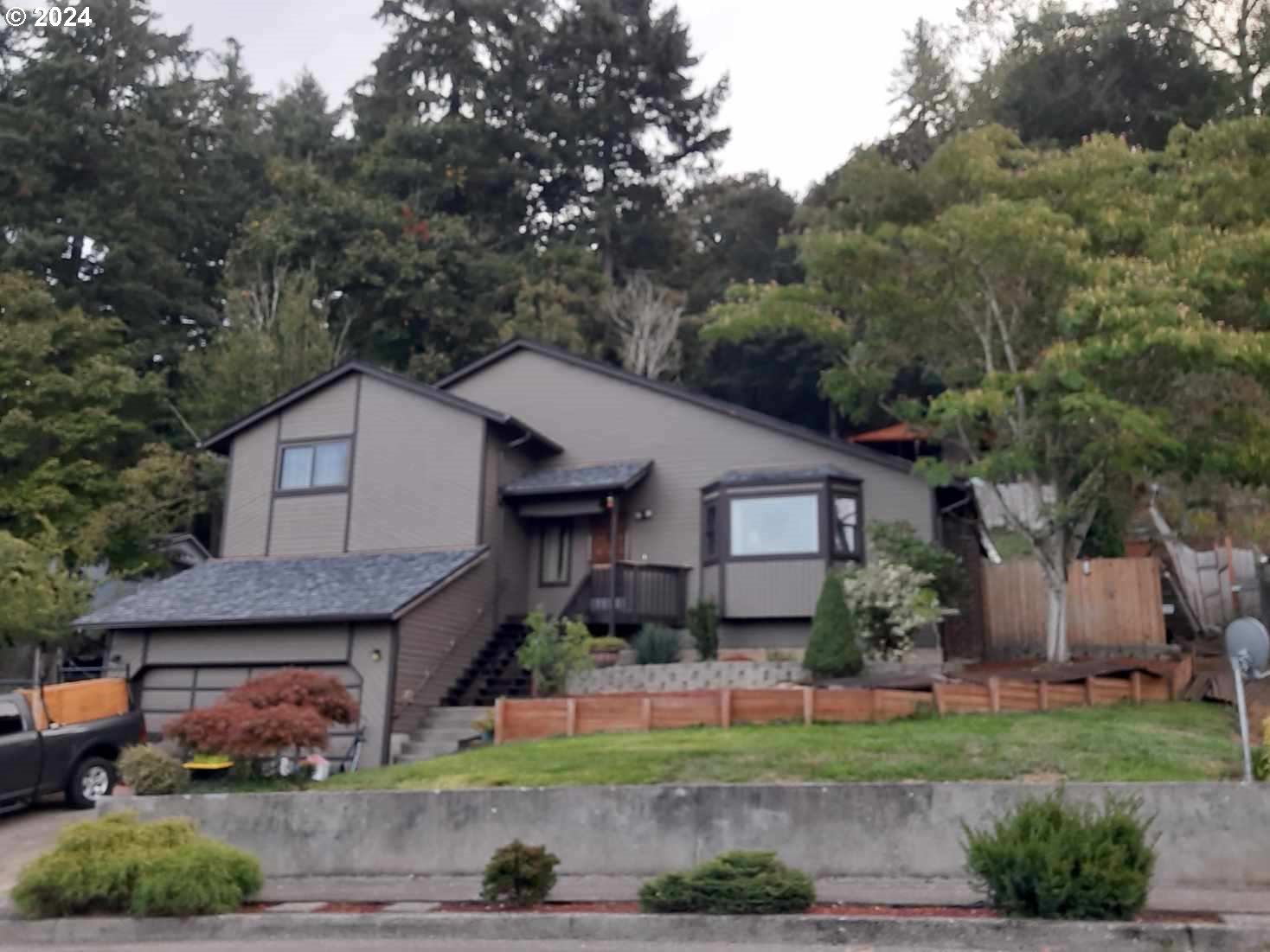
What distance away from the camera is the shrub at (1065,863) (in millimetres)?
8891

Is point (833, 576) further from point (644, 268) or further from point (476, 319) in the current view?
point (644, 268)

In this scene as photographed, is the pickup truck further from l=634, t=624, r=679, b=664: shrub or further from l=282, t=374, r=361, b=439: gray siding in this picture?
l=634, t=624, r=679, b=664: shrub

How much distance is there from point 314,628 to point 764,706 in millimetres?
8384

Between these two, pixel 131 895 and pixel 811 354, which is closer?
pixel 131 895

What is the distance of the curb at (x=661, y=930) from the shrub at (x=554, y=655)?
31.0 feet

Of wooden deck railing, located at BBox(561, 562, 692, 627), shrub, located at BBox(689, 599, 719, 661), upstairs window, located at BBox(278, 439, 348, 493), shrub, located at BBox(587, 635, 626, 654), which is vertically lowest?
shrub, located at BBox(587, 635, 626, 654)

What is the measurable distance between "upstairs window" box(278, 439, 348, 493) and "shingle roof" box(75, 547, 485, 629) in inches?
63.0

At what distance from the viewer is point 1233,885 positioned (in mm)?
11023

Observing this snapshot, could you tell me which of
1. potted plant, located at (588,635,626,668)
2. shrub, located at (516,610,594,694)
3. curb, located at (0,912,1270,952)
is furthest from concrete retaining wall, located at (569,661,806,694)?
curb, located at (0,912,1270,952)

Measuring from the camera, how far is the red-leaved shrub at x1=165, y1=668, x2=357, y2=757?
1609 cm

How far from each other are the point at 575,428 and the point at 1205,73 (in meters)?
23.3

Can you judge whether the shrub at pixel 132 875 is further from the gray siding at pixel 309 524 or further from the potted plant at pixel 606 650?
the gray siding at pixel 309 524

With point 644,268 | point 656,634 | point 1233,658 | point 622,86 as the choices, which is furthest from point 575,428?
point 622,86

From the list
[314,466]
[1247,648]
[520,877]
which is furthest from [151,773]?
[1247,648]
